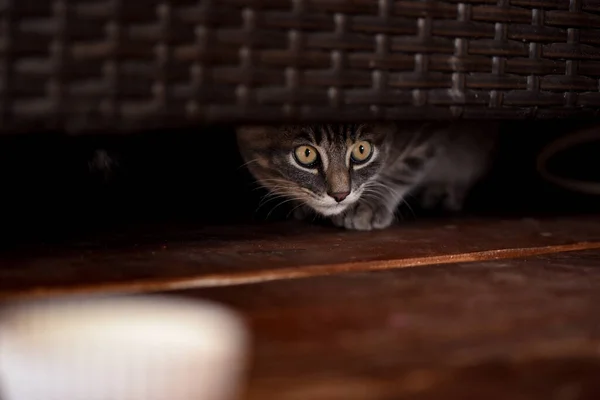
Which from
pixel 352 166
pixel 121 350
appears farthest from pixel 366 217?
pixel 121 350

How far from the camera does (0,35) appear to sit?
0.59 m

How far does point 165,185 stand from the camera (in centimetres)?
134

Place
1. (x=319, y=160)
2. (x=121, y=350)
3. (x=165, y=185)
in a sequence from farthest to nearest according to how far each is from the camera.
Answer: (x=165, y=185), (x=319, y=160), (x=121, y=350)

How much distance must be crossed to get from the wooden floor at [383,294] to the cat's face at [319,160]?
0.56ft

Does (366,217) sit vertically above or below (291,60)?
below

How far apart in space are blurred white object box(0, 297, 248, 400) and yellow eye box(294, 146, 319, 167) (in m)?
0.62

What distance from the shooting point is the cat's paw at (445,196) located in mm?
1285

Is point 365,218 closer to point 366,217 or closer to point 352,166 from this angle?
point 366,217

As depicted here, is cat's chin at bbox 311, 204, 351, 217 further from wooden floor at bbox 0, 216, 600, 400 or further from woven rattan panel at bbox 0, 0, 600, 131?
woven rattan panel at bbox 0, 0, 600, 131

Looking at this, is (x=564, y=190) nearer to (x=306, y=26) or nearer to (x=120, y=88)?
(x=306, y=26)

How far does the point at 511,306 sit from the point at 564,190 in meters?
0.75

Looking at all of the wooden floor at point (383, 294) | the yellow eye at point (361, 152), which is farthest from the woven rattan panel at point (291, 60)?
the yellow eye at point (361, 152)

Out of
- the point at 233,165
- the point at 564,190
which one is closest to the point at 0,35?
the point at 233,165

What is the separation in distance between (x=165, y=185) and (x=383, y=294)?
2.68ft
